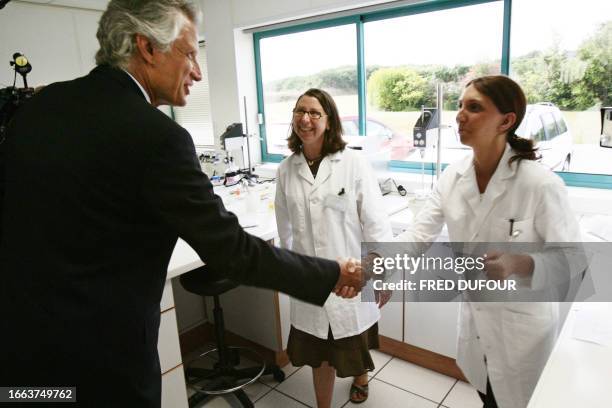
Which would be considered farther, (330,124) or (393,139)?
(393,139)

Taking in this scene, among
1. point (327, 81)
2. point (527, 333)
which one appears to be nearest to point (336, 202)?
point (527, 333)

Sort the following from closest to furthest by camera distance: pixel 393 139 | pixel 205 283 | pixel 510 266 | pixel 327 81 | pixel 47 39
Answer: pixel 510 266 → pixel 205 283 → pixel 393 139 → pixel 327 81 → pixel 47 39

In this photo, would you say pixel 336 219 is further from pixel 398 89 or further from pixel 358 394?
pixel 398 89

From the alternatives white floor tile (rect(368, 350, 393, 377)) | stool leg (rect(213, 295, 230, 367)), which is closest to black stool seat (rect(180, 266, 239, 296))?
stool leg (rect(213, 295, 230, 367))

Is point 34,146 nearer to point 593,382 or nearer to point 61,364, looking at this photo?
point 61,364

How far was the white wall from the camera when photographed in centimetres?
363

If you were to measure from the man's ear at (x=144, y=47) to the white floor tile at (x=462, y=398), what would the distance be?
6.91 feet

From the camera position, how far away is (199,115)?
16.4ft

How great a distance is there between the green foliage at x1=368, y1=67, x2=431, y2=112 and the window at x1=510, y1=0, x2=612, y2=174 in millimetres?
643

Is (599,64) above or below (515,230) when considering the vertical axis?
above

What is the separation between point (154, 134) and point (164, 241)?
27 cm

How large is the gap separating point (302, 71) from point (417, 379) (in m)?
2.76

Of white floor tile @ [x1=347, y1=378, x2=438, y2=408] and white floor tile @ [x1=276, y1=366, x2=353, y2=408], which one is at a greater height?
white floor tile @ [x1=347, y1=378, x2=438, y2=408]

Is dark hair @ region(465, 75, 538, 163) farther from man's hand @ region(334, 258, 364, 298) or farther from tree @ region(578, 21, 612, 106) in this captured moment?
tree @ region(578, 21, 612, 106)
